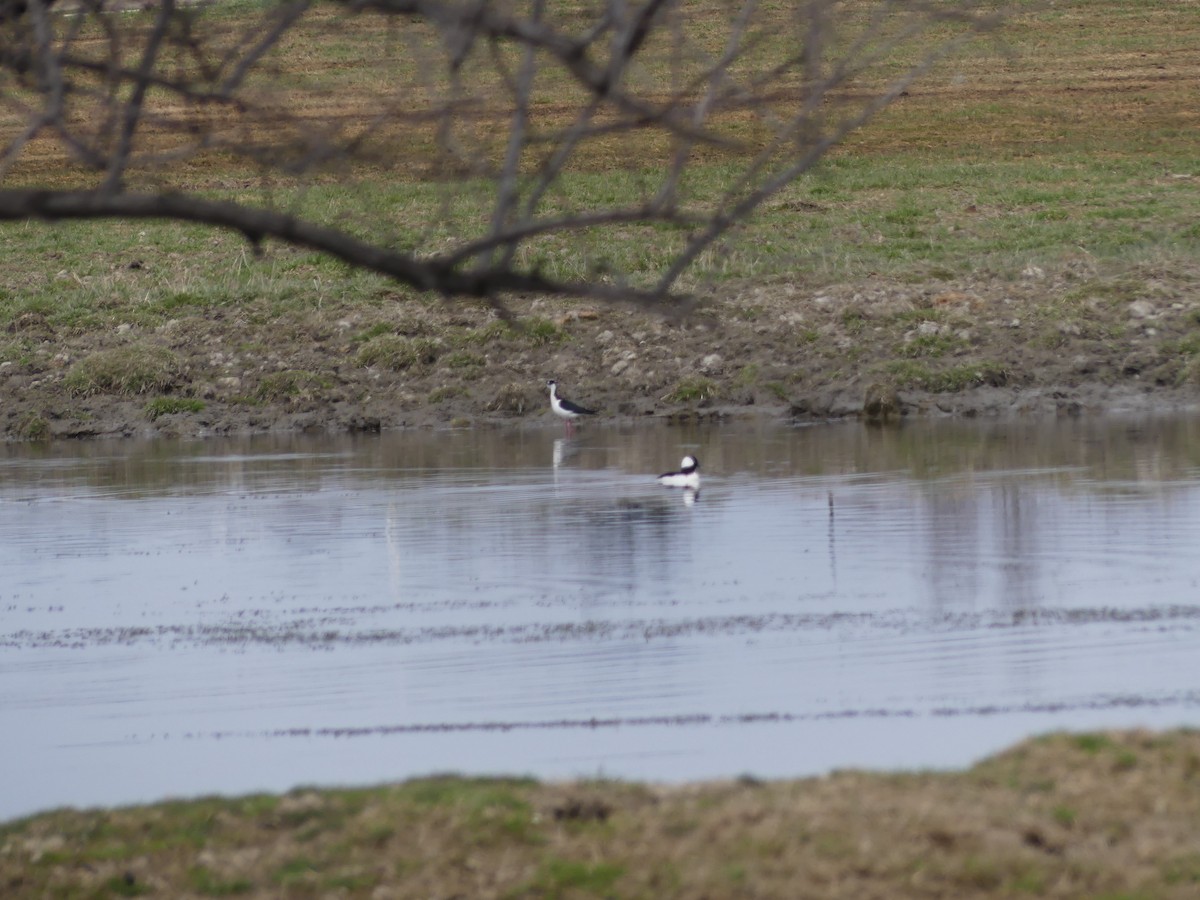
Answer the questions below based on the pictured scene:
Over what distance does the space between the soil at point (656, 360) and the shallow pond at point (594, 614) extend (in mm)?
3808

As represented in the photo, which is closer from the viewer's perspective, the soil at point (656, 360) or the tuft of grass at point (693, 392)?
the soil at point (656, 360)

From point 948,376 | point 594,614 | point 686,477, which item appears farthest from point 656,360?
point 594,614

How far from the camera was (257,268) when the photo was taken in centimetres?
3150

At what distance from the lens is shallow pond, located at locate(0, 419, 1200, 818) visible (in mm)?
8758

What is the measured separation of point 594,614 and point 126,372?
16777 mm

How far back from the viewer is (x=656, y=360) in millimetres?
25766

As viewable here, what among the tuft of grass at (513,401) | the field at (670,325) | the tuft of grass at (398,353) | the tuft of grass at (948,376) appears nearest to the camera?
the tuft of grass at (948,376)

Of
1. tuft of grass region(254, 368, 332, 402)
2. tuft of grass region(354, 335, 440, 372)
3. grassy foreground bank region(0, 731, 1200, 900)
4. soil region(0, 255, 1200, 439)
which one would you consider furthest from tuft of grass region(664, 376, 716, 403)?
grassy foreground bank region(0, 731, 1200, 900)

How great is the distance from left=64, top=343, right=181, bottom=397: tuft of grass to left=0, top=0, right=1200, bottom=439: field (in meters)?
0.03

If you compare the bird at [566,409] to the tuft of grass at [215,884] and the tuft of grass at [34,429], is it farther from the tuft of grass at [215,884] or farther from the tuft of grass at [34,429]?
the tuft of grass at [215,884]

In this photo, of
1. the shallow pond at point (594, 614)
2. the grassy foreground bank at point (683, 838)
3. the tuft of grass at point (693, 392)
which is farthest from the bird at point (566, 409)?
the grassy foreground bank at point (683, 838)

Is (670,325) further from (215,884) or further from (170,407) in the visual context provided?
(215,884)

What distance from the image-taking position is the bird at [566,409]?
23844mm

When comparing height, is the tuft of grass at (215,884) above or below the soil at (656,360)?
below
